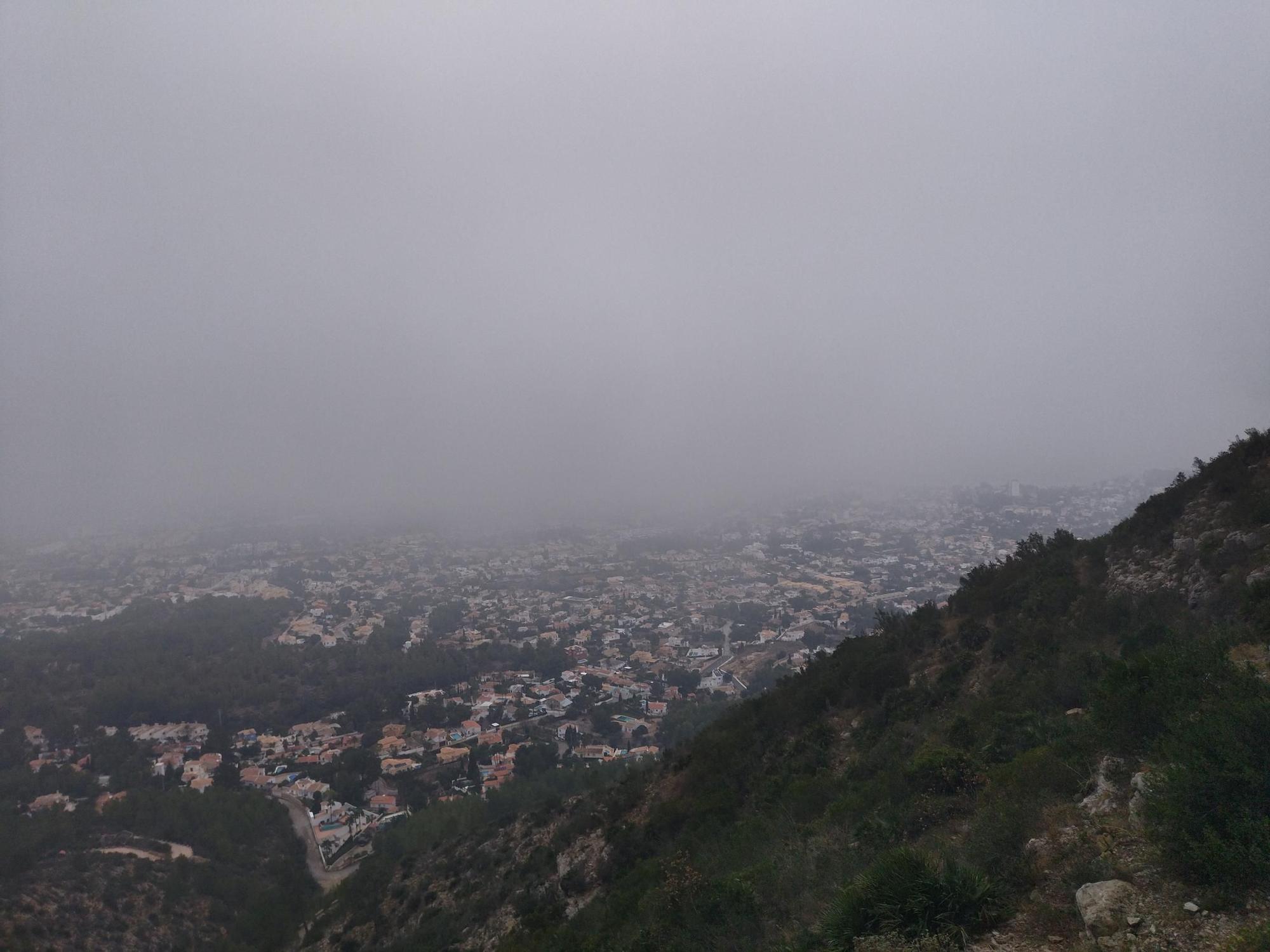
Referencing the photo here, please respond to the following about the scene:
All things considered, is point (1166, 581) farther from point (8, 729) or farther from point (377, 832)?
point (8, 729)

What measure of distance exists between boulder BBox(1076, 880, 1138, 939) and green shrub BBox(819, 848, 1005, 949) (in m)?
0.55

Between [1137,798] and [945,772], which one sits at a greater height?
[1137,798]

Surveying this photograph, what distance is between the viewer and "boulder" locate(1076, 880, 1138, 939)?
381 cm

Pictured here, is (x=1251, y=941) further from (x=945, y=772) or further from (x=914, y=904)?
(x=945, y=772)

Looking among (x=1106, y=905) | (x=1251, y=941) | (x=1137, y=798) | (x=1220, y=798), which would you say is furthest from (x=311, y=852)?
(x=1251, y=941)

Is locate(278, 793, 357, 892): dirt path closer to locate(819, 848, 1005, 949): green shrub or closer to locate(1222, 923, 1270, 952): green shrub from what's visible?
locate(819, 848, 1005, 949): green shrub

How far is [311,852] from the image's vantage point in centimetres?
2697

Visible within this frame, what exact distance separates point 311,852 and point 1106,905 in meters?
31.9

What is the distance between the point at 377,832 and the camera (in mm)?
27031

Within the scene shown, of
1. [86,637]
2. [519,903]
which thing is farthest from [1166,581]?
A: [86,637]

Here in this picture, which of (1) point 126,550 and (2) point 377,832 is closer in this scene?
(2) point 377,832

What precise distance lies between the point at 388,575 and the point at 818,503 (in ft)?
218

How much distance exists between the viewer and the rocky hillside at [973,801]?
4.13 m

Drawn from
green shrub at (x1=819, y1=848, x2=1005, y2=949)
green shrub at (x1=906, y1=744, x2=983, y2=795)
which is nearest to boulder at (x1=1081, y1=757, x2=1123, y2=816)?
green shrub at (x1=819, y1=848, x2=1005, y2=949)
